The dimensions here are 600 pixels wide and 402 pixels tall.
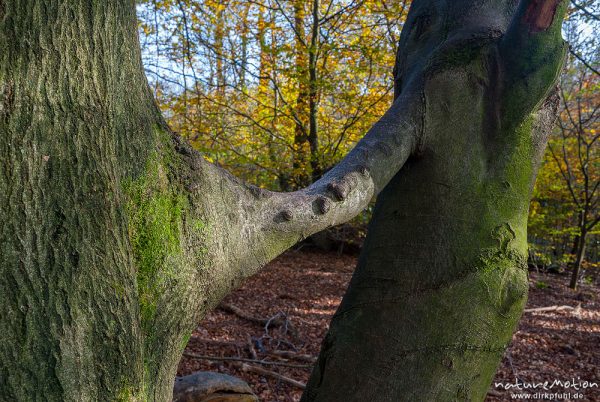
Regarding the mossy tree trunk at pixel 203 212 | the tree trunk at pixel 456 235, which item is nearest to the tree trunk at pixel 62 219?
the mossy tree trunk at pixel 203 212

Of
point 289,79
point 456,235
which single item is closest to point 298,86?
point 289,79

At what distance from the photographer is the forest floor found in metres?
4.53

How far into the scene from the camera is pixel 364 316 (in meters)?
2.10

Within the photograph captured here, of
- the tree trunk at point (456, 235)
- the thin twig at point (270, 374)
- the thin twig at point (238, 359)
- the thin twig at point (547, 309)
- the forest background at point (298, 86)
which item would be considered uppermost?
the forest background at point (298, 86)

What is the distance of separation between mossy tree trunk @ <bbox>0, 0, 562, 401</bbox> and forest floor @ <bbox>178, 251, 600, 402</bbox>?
251 centimetres

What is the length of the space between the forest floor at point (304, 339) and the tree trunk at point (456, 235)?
7.87 feet

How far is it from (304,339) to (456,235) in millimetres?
3795

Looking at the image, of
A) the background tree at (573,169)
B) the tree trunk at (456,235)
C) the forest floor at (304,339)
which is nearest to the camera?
the tree trunk at (456,235)

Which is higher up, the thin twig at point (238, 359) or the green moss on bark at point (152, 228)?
the green moss on bark at point (152, 228)

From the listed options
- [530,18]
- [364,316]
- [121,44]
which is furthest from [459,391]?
[121,44]

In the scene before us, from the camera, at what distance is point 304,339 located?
552cm

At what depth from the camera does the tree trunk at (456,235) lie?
1985 millimetres

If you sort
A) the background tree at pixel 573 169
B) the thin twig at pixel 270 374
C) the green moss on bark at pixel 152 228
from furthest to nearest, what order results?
the background tree at pixel 573 169 → the thin twig at pixel 270 374 → the green moss on bark at pixel 152 228

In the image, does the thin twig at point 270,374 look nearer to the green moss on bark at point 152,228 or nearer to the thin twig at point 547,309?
the green moss on bark at point 152,228
